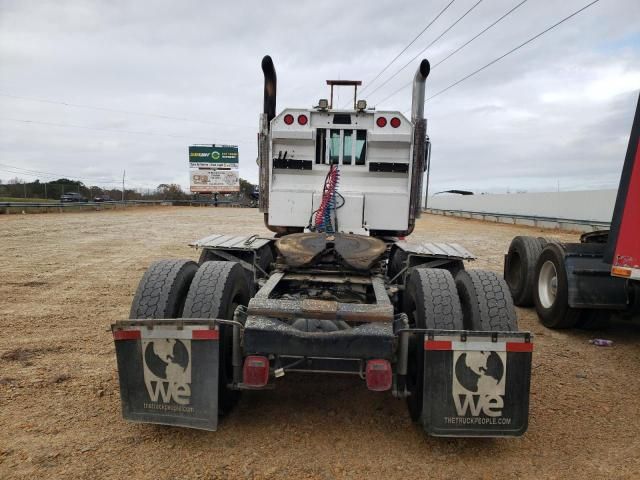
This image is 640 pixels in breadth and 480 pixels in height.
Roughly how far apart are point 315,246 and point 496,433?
7.09 ft

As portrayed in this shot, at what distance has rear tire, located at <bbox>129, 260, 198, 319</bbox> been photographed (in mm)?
3607

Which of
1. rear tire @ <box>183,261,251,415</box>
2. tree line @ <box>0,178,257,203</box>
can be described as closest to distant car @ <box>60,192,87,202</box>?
tree line @ <box>0,178,257,203</box>

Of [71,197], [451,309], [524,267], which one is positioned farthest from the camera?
[71,197]

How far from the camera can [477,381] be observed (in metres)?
3.17

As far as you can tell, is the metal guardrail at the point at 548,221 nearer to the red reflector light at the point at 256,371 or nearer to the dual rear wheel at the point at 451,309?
the dual rear wheel at the point at 451,309

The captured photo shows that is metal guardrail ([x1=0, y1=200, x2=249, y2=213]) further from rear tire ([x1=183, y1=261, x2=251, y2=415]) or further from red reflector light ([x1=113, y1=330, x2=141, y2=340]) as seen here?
red reflector light ([x1=113, y1=330, x2=141, y2=340])

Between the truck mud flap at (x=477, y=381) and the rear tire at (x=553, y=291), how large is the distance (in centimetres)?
336

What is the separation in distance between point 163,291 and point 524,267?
5808 mm

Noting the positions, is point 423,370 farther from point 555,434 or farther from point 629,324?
point 629,324

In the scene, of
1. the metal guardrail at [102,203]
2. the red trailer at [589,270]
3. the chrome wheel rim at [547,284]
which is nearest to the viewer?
the red trailer at [589,270]

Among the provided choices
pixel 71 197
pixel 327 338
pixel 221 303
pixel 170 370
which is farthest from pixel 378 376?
pixel 71 197

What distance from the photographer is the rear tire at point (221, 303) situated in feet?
11.4

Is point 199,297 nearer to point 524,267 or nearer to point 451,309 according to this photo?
point 451,309

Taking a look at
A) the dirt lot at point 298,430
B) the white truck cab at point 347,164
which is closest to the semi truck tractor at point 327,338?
the dirt lot at point 298,430
